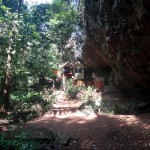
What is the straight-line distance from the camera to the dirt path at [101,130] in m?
7.88

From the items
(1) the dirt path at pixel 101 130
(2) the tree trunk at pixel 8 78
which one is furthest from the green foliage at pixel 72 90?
(2) the tree trunk at pixel 8 78

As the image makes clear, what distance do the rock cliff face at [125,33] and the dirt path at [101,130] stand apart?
3330 millimetres

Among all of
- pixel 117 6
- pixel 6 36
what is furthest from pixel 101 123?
pixel 6 36

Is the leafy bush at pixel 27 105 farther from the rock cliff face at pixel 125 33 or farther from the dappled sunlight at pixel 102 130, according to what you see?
the rock cliff face at pixel 125 33

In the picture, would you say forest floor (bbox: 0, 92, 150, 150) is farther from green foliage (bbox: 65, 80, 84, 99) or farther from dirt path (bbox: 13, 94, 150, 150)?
green foliage (bbox: 65, 80, 84, 99)

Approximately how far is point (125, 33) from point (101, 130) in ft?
16.8

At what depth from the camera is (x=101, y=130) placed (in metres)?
9.53

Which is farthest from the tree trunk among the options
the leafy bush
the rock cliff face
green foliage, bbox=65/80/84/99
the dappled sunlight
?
green foliage, bbox=65/80/84/99

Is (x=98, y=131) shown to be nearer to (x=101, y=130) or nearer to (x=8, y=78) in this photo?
(x=101, y=130)

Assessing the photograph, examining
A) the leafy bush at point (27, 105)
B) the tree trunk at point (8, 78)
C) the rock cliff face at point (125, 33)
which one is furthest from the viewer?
the tree trunk at point (8, 78)

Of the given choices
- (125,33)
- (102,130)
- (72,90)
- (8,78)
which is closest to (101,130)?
(102,130)

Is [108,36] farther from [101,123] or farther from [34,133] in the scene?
[34,133]

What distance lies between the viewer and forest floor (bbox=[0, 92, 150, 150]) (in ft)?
25.9

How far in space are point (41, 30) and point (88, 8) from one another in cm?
2610
